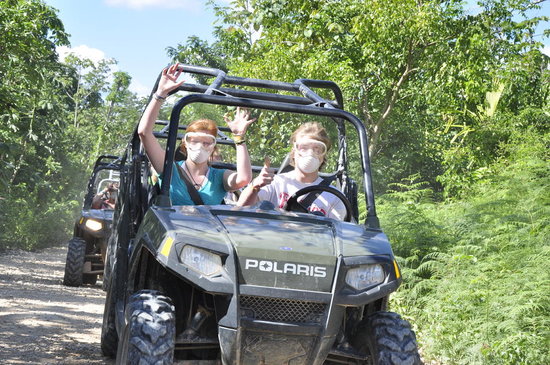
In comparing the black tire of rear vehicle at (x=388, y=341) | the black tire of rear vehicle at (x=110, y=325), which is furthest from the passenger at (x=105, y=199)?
the black tire of rear vehicle at (x=388, y=341)

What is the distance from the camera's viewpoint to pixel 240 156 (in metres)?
5.18

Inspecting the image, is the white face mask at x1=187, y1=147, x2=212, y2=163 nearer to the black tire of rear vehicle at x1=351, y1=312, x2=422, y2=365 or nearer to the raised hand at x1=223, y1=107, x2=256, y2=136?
the raised hand at x1=223, y1=107, x2=256, y2=136

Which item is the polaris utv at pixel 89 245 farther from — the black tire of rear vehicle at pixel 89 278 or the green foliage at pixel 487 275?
the green foliage at pixel 487 275

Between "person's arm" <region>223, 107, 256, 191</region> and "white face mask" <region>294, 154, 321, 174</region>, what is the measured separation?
0.32m

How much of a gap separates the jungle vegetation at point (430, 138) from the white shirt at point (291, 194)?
1.69 meters

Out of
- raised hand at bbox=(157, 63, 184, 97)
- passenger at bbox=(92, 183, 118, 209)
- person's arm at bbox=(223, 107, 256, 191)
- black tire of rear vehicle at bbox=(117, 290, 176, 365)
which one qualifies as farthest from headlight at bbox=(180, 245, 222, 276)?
passenger at bbox=(92, 183, 118, 209)

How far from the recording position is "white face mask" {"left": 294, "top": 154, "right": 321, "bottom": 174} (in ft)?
17.1

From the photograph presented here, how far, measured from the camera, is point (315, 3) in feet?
53.2

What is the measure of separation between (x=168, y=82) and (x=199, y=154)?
634 millimetres

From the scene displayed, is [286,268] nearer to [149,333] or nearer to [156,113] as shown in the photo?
[149,333]

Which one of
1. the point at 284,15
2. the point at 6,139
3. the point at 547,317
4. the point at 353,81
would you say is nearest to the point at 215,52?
the point at 284,15

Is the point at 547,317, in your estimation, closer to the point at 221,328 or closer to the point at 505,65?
the point at 221,328

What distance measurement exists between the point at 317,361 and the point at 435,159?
19609 millimetres

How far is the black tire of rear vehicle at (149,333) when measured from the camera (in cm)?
362
